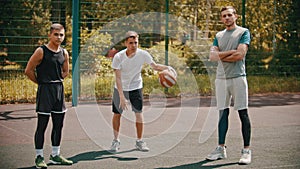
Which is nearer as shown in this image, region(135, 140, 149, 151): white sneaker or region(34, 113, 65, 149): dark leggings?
region(34, 113, 65, 149): dark leggings

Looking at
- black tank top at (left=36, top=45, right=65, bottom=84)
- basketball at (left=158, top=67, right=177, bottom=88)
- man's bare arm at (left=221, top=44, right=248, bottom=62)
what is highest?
man's bare arm at (left=221, top=44, right=248, bottom=62)

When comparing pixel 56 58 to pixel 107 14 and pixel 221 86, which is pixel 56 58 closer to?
pixel 221 86

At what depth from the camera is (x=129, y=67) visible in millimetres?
7246

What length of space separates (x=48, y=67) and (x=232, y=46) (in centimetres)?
223

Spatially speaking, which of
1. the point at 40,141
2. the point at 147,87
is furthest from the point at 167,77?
the point at 147,87

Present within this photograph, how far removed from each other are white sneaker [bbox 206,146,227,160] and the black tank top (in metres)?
2.11

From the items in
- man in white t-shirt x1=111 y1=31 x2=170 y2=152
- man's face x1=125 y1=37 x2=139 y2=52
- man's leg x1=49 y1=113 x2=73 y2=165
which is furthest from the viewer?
man in white t-shirt x1=111 y1=31 x2=170 y2=152

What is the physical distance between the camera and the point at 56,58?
20.9 ft

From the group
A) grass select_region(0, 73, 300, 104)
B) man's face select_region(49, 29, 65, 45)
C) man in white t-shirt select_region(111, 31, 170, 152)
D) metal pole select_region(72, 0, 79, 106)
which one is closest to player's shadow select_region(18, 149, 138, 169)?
man in white t-shirt select_region(111, 31, 170, 152)

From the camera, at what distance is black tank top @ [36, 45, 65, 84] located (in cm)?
630

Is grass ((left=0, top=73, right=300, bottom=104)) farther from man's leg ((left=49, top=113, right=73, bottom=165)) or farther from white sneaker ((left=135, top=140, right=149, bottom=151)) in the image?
man's leg ((left=49, top=113, right=73, bottom=165))

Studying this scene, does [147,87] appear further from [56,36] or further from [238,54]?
[56,36]

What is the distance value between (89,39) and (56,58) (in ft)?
23.0

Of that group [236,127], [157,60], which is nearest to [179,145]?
[236,127]
